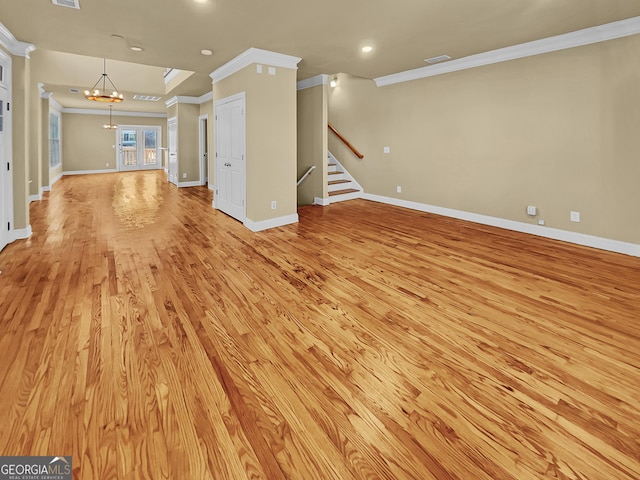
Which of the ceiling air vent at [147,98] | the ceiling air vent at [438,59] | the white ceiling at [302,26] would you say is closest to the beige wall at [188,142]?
the ceiling air vent at [147,98]

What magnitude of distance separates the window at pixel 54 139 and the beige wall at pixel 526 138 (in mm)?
11116

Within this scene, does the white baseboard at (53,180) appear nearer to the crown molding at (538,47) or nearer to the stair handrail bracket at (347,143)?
the stair handrail bracket at (347,143)

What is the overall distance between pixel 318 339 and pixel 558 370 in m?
1.47

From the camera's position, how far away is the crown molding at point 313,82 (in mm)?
6992

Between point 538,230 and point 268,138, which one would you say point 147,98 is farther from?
point 538,230

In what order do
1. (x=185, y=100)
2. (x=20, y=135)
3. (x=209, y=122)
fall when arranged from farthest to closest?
(x=185, y=100) → (x=209, y=122) → (x=20, y=135)

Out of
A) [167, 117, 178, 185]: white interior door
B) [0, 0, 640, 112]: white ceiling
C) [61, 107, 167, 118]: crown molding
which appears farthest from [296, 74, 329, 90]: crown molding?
[61, 107, 167, 118]: crown molding

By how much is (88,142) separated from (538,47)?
1588cm

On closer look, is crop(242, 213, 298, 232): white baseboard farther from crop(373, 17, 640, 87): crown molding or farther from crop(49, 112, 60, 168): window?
crop(49, 112, 60, 168): window

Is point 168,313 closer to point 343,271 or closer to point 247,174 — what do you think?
point 343,271

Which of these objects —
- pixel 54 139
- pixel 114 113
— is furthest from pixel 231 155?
pixel 114 113

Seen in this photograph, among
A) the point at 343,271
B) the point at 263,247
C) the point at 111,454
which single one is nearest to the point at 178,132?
the point at 263,247

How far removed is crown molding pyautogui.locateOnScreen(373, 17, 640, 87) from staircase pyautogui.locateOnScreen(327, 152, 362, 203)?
8.38 feet

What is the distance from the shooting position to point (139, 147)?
16.1 metres
